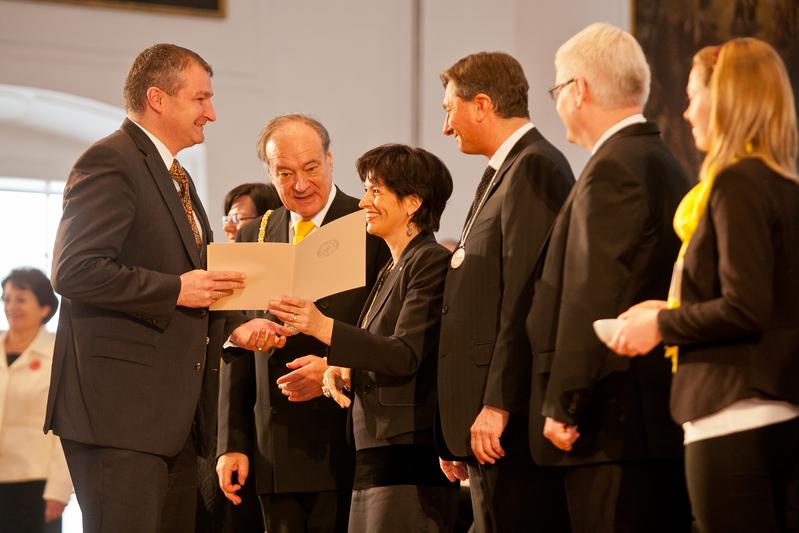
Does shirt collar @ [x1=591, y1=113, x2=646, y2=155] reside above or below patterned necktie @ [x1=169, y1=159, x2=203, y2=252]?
above

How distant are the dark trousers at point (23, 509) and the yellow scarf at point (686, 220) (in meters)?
3.70

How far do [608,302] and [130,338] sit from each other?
1.35 m

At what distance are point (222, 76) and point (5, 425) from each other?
10.2 feet

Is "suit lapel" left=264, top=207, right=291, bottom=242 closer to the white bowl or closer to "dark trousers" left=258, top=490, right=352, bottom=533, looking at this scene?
"dark trousers" left=258, top=490, right=352, bottom=533

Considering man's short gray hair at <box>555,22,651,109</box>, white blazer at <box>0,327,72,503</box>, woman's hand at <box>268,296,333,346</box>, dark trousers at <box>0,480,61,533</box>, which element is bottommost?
dark trousers at <box>0,480,61,533</box>

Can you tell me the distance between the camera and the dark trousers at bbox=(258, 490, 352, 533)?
359cm

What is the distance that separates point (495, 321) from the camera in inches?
119

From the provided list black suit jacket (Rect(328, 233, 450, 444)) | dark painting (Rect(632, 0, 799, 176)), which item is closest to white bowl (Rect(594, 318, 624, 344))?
black suit jacket (Rect(328, 233, 450, 444))

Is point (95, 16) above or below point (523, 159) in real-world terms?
above

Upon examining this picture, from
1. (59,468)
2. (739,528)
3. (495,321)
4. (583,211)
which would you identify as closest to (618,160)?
(583,211)

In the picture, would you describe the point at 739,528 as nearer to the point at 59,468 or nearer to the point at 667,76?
the point at 59,468

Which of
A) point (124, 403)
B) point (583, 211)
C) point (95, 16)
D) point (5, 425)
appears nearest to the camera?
point (583, 211)

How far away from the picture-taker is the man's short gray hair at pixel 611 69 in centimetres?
278

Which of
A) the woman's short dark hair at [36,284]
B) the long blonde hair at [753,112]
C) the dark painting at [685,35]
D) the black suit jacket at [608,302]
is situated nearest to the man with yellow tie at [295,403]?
the black suit jacket at [608,302]
